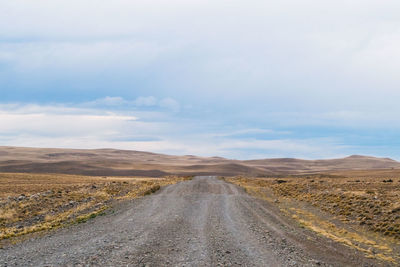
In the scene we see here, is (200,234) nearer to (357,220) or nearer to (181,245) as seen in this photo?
(181,245)

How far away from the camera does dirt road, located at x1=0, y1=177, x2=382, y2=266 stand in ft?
32.7

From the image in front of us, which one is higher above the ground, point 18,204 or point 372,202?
point 372,202

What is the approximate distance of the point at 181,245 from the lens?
11.9m

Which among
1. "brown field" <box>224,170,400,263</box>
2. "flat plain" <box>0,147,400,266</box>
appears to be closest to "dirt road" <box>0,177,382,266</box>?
"flat plain" <box>0,147,400,266</box>

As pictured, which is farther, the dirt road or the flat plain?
the flat plain

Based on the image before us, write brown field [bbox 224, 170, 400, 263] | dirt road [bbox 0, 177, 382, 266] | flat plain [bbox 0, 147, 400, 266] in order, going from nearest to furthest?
dirt road [bbox 0, 177, 382, 266]
flat plain [bbox 0, 147, 400, 266]
brown field [bbox 224, 170, 400, 263]

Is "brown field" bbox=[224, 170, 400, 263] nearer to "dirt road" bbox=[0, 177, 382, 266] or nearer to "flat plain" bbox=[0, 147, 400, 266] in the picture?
"flat plain" bbox=[0, 147, 400, 266]

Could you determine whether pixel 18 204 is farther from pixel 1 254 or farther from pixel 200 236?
pixel 200 236

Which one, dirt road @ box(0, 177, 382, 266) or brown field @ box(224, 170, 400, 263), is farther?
brown field @ box(224, 170, 400, 263)

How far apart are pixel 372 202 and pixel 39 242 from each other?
2108 cm

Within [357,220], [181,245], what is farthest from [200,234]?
[357,220]

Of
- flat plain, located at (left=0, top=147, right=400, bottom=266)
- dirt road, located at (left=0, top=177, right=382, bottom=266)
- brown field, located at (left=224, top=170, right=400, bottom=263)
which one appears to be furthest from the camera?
brown field, located at (left=224, top=170, right=400, bottom=263)

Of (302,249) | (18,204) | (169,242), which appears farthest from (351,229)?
(18,204)

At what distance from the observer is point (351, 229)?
1756 cm
